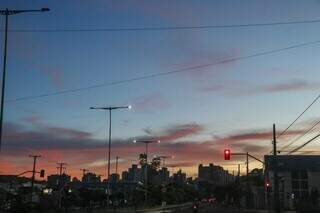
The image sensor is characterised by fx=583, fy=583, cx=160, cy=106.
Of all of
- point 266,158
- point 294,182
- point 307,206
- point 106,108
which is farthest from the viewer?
point 266,158

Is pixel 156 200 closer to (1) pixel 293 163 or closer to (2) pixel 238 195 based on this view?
(2) pixel 238 195

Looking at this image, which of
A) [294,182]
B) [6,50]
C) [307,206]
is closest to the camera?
[6,50]

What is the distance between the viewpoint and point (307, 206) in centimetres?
7400

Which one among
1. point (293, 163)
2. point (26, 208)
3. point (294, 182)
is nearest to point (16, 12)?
point (26, 208)

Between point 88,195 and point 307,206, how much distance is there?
9233 centimetres

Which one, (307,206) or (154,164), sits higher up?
(154,164)

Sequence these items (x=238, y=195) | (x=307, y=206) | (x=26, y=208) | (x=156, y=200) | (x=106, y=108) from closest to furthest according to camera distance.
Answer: (x=26, y=208), (x=307, y=206), (x=106, y=108), (x=156, y=200), (x=238, y=195)

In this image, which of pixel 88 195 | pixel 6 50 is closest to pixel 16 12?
pixel 6 50

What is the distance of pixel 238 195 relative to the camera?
161500 mm

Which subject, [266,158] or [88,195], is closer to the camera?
[266,158]

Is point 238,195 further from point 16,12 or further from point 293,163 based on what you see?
point 16,12

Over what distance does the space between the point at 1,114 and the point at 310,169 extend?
4188 inches

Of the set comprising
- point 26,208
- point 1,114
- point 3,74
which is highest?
point 3,74

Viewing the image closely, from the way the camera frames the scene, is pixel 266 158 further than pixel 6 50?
Yes
